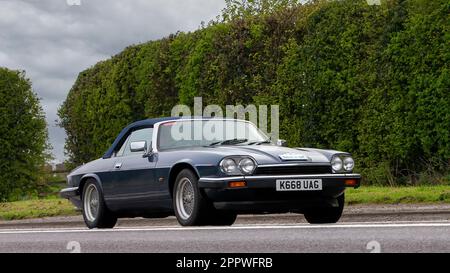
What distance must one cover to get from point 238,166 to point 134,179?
1.98 m

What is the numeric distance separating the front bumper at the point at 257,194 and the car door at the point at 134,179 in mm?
1156

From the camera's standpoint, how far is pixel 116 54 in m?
28.9

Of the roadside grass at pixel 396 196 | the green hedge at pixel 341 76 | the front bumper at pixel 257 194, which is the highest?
the green hedge at pixel 341 76

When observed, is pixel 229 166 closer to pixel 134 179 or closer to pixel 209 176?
pixel 209 176

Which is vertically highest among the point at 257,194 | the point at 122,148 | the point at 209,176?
the point at 122,148

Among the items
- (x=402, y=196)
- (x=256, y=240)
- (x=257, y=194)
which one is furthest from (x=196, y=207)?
(x=402, y=196)

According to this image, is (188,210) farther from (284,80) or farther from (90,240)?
(284,80)

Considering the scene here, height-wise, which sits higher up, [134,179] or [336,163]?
[336,163]

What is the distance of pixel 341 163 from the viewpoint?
10492 mm

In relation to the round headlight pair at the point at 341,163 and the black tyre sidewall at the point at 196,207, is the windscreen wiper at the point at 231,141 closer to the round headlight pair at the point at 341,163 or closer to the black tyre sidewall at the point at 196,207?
the black tyre sidewall at the point at 196,207

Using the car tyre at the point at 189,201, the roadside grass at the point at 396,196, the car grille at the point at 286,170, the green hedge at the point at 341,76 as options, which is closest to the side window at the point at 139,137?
the car tyre at the point at 189,201

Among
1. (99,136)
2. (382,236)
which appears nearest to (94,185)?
(382,236)

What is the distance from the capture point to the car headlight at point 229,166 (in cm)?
992
